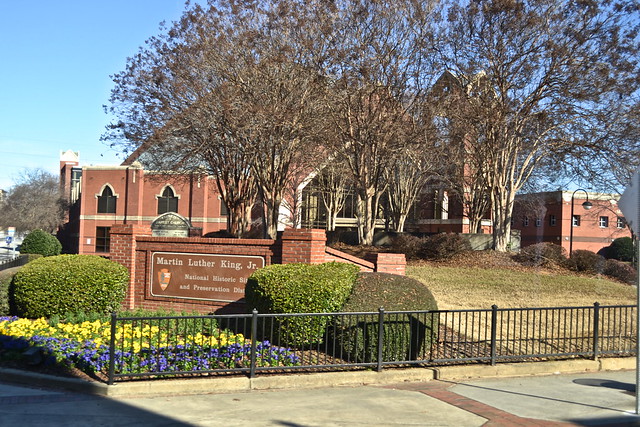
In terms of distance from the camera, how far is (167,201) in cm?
5475

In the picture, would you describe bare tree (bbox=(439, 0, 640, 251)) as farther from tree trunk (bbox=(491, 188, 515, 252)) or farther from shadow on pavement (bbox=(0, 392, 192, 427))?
shadow on pavement (bbox=(0, 392, 192, 427))

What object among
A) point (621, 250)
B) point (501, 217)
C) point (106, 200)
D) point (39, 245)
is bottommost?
point (39, 245)

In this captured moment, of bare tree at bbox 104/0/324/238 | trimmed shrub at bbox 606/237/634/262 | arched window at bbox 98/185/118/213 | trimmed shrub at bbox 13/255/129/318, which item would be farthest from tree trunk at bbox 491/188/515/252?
arched window at bbox 98/185/118/213

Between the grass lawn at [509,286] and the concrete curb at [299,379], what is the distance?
3.78m

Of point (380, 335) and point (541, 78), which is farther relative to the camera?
point (541, 78)

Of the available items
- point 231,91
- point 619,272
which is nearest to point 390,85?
point 231,91

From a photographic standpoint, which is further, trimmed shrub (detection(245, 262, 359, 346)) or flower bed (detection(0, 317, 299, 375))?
trimmed shrub (detection(245, 262, 359, 346))

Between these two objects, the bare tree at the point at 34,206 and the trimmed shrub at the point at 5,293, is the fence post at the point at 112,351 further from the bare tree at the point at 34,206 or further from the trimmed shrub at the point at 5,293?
the bare tree at the point at 34,206

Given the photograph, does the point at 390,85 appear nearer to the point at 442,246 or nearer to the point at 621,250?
the point at 442,246

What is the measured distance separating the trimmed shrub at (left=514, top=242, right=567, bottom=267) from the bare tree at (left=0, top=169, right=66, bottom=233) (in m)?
54.6

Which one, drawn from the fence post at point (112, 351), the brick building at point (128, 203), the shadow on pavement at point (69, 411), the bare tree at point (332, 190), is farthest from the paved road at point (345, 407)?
the brick building at point (128, 203)

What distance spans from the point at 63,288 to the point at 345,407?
715 cm

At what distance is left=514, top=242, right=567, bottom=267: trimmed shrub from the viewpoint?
64.4ft

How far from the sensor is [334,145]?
74.6ft
